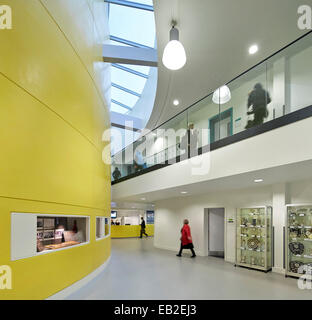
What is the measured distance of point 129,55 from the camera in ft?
25.6

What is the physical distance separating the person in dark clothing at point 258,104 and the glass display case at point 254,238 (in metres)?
3.29

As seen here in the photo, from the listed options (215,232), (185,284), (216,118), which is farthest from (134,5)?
(215,232)

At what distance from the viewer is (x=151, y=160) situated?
1004 centimetres

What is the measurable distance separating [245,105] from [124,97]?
1035cm

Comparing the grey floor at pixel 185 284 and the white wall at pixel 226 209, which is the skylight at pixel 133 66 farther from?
the grey floor at pixel 185 284

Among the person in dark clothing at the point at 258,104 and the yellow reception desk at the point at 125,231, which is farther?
the yellow reception desk at the point at 125,231

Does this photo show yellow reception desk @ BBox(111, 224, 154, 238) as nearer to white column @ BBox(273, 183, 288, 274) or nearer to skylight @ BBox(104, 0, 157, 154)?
skylight @ BBox(104, 0, 157, 154)

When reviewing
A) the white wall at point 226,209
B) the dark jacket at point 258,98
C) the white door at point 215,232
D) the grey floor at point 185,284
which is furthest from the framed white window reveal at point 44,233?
the white door at point 215,232

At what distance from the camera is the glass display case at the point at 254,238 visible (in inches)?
294

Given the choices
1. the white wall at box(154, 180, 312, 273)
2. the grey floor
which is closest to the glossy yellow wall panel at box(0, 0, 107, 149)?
the grey floor

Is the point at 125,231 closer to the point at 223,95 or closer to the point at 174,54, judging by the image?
the point at 223,95

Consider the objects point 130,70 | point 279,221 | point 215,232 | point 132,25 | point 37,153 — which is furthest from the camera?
point 130,70
